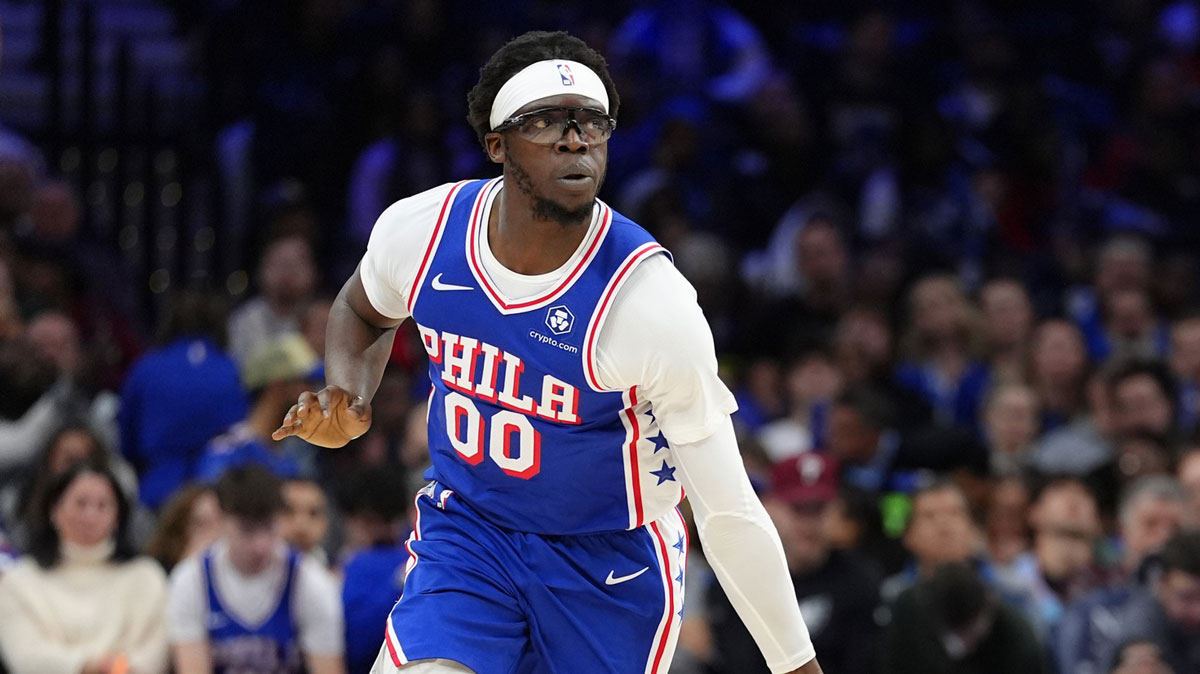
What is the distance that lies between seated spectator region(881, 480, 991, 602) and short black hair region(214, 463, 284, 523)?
105 inches

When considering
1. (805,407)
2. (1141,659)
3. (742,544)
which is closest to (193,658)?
(742,544)

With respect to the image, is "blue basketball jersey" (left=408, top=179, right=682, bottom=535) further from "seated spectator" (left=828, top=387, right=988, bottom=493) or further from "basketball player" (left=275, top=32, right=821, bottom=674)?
"seated spectator" (left=828, top=387, right=988, bottom=493)

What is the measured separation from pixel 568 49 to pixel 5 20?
9.08 metres

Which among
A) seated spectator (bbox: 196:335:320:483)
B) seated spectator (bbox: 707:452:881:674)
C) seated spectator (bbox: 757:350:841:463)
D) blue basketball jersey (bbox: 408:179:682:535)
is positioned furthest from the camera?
seated spectator (bbox: 757:350:841:463)

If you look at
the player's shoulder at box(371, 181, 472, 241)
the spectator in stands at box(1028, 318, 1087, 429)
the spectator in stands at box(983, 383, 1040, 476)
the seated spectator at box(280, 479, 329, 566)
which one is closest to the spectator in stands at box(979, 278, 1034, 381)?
the spectator in stands at box(1028, 318, 1087, 429)

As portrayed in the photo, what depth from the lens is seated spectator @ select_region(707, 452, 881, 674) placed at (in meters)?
7.86

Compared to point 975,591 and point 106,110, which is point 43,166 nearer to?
point 106,110

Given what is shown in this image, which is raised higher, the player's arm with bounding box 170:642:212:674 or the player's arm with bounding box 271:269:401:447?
the player's arm with bounding box 271:269:401:447

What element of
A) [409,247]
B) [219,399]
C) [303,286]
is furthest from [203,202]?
[409,247]

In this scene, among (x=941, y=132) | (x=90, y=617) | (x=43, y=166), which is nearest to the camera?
(x=90, y=617)

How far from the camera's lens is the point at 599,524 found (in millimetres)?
4652

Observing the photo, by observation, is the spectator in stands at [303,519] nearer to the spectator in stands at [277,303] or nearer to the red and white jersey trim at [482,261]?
the spectator in stands at [277,303]

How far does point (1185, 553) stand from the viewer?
7605mm

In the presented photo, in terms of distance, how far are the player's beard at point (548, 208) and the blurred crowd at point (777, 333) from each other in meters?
3.08
